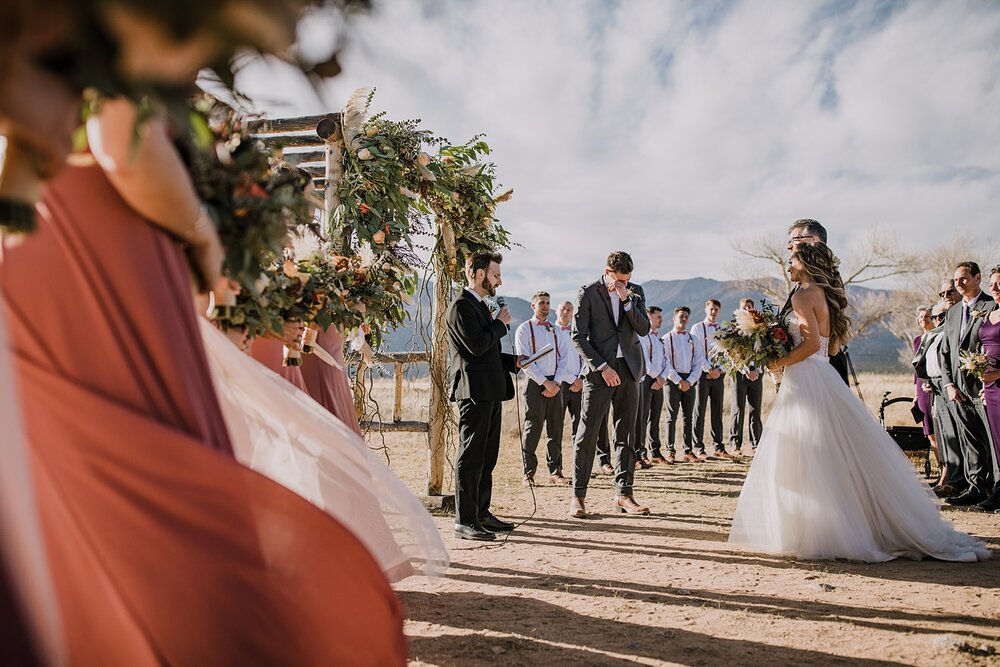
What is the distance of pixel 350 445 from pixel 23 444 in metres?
1.65

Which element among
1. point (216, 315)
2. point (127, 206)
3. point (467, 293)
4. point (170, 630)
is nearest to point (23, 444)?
point (170, 630)

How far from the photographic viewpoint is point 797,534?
566 cm

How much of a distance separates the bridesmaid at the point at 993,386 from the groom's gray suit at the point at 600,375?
4.01 meters

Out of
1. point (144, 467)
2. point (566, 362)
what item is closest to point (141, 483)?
point (144, 467)

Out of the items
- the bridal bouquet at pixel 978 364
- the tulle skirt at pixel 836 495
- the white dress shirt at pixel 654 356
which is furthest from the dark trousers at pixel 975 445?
the white dress shirt at pixel 654 356

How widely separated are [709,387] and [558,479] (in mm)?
4526

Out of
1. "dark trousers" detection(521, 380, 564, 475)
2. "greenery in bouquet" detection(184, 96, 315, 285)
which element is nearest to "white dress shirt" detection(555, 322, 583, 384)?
"dark trousers" detection(521, 380, 564, 475)

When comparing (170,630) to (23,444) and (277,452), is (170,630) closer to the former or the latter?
→ (23,444)

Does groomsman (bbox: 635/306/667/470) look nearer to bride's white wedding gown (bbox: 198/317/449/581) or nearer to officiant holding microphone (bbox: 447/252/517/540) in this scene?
officiant holding microphone (bbox: 447/252/517/540)

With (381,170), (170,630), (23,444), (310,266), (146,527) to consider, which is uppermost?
(381,170)

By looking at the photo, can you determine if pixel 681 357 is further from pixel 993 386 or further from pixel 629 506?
pixel 629 506

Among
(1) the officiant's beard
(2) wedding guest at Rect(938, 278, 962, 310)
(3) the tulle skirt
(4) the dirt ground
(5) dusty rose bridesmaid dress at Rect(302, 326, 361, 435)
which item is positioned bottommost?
(4) the dirt ground

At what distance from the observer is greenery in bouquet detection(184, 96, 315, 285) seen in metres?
2.19

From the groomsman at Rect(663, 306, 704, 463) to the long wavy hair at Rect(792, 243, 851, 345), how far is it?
6.80 meters
